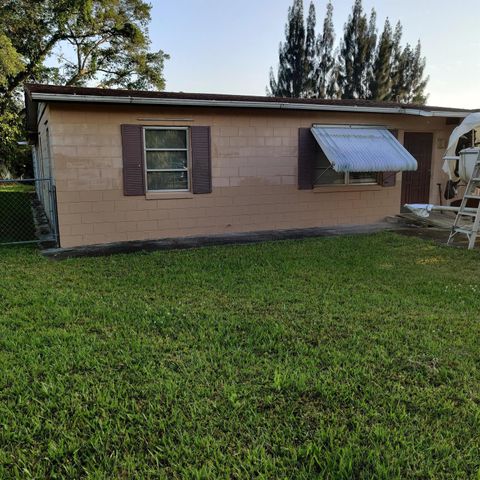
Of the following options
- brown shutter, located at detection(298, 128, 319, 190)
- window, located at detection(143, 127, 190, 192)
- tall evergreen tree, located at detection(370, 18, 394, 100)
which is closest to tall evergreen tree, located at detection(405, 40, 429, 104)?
tall evergreen tree, located at detection(370, 18, 394, 100)

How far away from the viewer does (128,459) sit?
2562 mm

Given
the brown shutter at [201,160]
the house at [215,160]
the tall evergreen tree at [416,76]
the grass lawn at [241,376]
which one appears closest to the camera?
the grass lawn at [241,376]

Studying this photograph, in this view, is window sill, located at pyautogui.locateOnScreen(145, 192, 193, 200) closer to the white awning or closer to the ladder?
the white awning

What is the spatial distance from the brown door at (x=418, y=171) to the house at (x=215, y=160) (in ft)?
0.23

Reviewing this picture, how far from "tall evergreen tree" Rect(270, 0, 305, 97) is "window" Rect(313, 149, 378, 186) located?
29.9m

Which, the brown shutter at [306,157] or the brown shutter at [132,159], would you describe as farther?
the brown shutter at [306,157]

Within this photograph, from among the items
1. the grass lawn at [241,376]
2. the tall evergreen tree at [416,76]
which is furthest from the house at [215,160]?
the tall evergreen tree at [416,76]

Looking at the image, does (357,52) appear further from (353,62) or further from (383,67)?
(383,67)

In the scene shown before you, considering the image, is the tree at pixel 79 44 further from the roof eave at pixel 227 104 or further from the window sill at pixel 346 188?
the window sill at pixel 346 188

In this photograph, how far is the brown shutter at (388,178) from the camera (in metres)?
12.0

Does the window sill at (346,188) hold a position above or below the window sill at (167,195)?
above

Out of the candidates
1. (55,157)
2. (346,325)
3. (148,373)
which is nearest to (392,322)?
(346,325)

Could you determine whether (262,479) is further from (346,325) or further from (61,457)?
(346,325)

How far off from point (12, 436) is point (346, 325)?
3.14 meters
